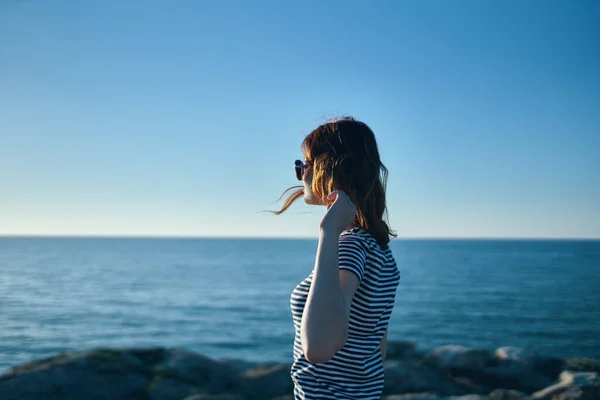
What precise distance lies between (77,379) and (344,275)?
9.07 meters

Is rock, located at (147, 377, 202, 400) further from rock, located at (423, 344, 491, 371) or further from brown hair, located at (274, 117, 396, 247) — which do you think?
brown hair, located at (274, 117, 396, 247)

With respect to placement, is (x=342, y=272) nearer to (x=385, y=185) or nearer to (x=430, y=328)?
(x=385, y=185)

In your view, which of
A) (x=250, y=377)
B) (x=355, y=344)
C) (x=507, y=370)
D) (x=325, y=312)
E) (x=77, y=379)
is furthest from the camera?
(x=507, y=370)

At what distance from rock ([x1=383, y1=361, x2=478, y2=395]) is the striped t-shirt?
349 inches

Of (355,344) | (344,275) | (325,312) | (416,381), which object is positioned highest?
(344,275)

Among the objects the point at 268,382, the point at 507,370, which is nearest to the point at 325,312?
the point at 268,382

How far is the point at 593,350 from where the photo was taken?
70.6 feet

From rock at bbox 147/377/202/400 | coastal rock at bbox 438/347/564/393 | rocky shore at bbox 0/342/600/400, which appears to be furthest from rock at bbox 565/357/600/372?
rock at bbox 147/377/202/400

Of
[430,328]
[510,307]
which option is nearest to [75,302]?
[430,328]

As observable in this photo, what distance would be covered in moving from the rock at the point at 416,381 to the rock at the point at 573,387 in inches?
61.0

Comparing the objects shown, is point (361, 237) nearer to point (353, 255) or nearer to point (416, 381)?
point (353, 255)

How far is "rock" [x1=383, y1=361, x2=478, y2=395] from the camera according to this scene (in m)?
11.0

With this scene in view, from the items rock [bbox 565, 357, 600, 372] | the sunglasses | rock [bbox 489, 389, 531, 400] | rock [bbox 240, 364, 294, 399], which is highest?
the sunglasses

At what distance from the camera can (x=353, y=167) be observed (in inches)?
94.6
